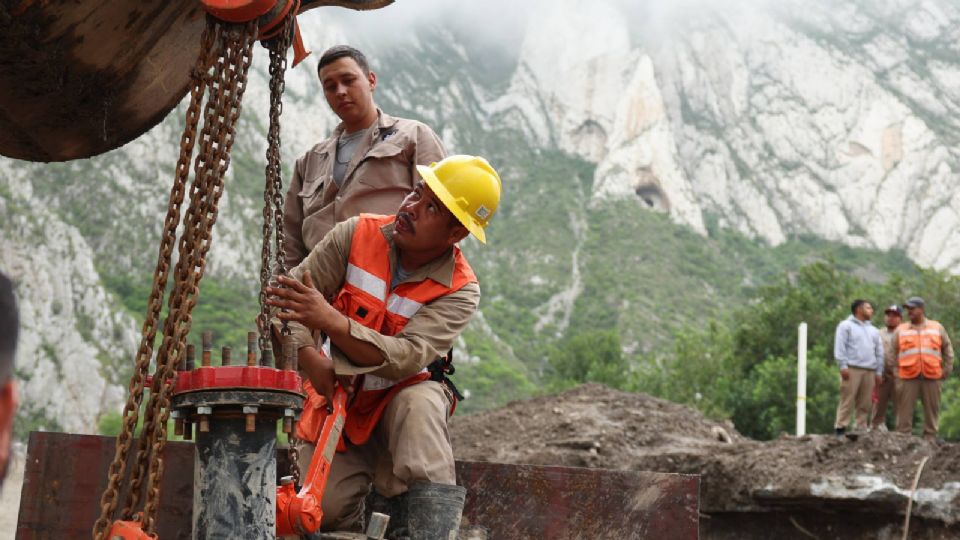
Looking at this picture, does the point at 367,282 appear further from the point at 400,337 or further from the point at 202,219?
the point at 202,219

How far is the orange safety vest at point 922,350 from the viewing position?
1072cm

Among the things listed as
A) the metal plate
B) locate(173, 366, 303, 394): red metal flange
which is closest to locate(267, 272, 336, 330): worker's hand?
locate(173, 366, 303, 394): red metal flange

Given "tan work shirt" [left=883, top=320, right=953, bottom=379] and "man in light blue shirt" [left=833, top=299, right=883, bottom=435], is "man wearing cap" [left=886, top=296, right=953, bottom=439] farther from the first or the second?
"man in light blue shirt" [left=833, top=299, right=883, bottom=435]

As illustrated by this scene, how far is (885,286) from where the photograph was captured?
35344mm

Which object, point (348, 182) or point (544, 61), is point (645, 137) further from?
point (348, 182)

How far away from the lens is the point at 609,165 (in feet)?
248

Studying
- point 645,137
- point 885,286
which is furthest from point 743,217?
point 885,286

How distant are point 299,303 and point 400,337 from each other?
1.26 ft

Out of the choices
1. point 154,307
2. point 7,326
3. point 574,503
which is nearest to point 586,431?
point 574,503

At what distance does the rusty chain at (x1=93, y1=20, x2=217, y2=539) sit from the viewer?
7.39 ft

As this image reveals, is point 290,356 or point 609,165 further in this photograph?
point 609,165

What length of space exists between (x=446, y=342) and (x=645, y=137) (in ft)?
246

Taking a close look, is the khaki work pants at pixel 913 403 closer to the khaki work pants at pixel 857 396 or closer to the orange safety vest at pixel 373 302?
the khaki work pants at pixel 857 396

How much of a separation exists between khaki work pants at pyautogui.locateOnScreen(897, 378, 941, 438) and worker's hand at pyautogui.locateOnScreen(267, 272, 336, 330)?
958 cm
